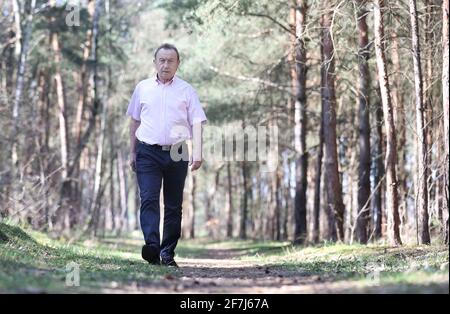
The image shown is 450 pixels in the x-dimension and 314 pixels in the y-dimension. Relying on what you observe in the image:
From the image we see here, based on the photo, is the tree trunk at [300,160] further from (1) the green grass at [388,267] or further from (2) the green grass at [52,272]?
(2) the green grass at [52,272]

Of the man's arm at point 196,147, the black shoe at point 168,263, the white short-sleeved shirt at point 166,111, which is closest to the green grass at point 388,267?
the black shoe at point 168,263

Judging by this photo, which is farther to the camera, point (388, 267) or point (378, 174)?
point (378, 174)

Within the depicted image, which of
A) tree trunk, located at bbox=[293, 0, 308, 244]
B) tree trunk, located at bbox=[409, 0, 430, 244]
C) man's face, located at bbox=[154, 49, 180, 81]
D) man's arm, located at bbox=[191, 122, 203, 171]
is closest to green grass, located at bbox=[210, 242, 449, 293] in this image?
tree trunk, located at bbox=[409, 0, 430, 244]

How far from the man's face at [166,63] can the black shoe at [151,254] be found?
1.86m

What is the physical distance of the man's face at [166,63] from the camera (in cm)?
765

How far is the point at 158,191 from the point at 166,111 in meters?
0.88

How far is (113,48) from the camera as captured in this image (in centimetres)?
2452

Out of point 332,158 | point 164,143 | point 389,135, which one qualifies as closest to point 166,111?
point 164,143

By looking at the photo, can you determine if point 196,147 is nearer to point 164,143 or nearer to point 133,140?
point 164,143

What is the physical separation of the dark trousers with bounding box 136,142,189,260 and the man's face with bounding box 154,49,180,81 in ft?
2.65

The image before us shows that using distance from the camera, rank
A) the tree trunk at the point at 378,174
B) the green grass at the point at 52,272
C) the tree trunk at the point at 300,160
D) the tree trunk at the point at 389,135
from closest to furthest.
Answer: the green grass at the point at 52,272
the tree trunk at the point at 389,135
the tree trunk at the point at 300,160
the tree trunk at the point at 378,174

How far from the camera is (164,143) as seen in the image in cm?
764
